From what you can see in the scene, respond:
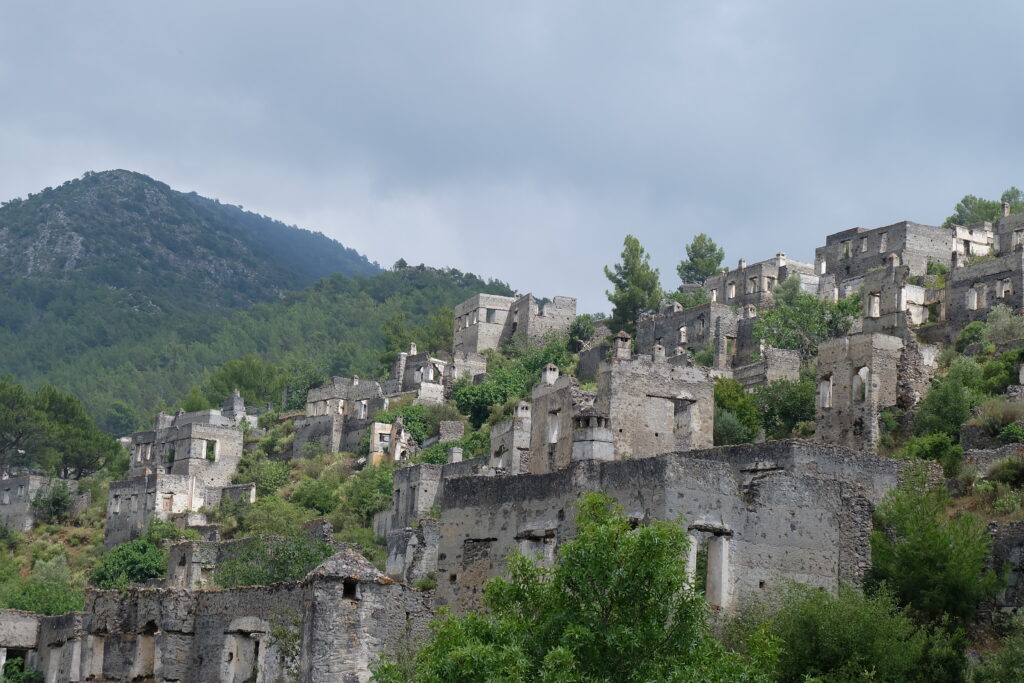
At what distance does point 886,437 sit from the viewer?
48.6 meters

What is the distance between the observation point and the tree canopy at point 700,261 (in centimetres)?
10169

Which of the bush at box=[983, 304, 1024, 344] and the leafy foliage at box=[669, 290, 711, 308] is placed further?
the leafy foliage at box=[669, 290, 711, 308]

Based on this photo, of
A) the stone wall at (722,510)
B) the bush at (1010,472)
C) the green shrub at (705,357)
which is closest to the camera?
the stone wall at (722,510)

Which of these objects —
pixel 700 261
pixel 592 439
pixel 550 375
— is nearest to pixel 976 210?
pixel 700 261

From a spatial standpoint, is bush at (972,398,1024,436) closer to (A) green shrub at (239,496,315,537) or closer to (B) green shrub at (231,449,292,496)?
(A) green shrub at (239,496,315,537)

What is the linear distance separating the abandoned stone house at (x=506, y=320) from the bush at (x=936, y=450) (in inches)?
1932

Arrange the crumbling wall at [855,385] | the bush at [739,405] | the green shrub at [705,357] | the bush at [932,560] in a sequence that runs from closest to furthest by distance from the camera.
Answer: the bush at [932,560] → the crumbling wall at [855,385] → the bush at [739,405] → the green shrub at [705,357]

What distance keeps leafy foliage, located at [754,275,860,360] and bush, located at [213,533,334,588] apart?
2605 centimetres

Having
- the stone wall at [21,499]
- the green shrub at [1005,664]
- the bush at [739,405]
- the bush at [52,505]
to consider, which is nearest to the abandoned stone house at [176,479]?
the bush at [52,505]

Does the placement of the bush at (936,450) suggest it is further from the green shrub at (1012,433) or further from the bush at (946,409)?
the bush at (946,409)

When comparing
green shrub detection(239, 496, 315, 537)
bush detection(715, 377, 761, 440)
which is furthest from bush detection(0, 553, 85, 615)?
bush detection(715, 377, 761, 440)

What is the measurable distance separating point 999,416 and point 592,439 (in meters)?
13.4

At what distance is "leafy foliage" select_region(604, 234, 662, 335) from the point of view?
87938 mm

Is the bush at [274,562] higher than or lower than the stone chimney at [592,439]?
lower
